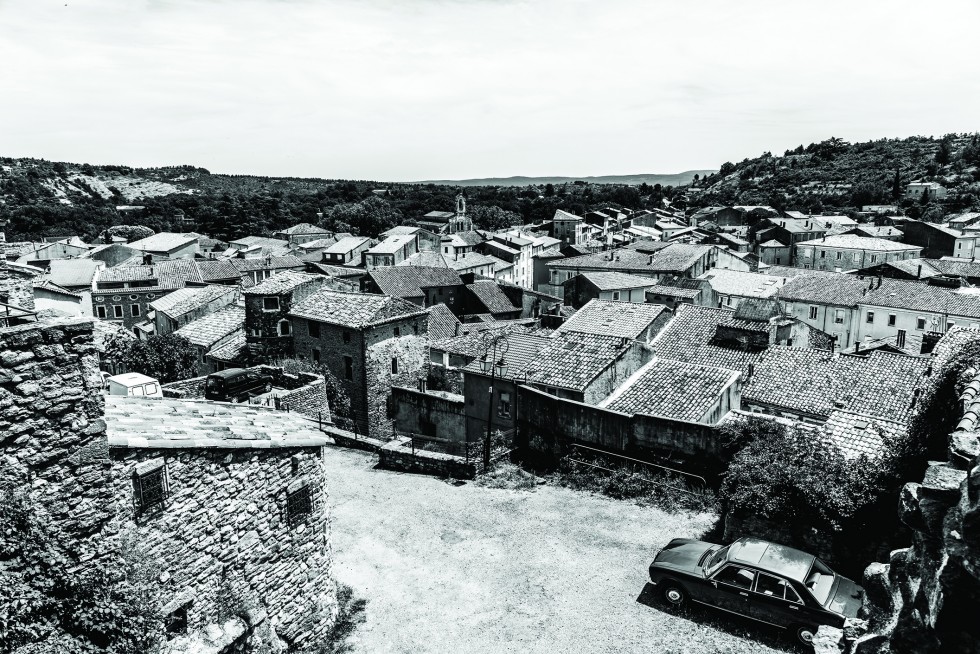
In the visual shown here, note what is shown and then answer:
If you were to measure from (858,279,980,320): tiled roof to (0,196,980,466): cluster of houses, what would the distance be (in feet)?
0.61

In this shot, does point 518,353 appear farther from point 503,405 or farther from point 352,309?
point 352,309

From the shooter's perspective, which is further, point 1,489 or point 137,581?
point 137,581

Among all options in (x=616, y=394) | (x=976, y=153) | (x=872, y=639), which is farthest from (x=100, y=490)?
(x=976, y=153)

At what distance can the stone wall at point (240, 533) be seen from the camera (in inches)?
354

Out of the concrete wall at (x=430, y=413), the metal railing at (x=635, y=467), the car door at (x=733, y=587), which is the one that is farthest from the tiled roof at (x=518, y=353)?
the car door at (x=733, y=587)

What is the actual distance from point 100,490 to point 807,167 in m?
204

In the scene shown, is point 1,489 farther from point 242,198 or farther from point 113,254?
point 242,198

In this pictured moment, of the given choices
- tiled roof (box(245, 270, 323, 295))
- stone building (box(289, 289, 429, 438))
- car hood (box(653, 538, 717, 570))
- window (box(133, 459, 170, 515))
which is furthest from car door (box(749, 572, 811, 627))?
tiled roof (box(245, 270, 323, 295))

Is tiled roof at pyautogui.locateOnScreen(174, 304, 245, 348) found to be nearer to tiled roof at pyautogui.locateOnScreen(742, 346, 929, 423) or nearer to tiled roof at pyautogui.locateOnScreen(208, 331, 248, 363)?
tiled roof at pyautogui.locateOnScreen(208, 331, 248, 363)

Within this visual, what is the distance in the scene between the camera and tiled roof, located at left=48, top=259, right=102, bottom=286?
60.0m

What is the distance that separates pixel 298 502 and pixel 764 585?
820 cm

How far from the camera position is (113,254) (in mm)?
80438

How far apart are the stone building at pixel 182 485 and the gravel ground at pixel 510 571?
1791mm

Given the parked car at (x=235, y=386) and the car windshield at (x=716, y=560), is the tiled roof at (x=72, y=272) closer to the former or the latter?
the parked car at (x=235, y=386)
